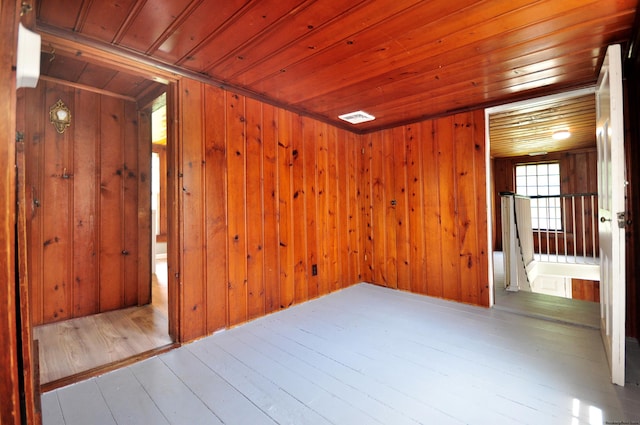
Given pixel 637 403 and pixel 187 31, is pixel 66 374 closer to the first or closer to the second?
pixel 187 31

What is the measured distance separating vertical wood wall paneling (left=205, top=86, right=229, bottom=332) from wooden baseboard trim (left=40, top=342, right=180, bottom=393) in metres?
0.37

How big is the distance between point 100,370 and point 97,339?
58cm

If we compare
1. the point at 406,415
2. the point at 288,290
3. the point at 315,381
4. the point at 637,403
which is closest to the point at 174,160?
the point at 288,290

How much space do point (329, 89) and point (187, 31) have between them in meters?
1.24

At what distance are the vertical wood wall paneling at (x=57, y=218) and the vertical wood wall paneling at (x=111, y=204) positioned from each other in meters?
0.25

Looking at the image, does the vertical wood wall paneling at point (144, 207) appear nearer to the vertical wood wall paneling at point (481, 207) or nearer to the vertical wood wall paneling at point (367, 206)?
the vertical wood wall paneling at point (367, 206)

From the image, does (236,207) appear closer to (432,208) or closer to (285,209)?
(285,209)

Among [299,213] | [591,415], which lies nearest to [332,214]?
[299,213]

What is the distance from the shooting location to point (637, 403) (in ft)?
5.07

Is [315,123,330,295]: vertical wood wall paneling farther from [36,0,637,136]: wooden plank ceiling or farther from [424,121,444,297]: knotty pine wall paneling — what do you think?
[424,121,444,297]: knotty pine wall paneling

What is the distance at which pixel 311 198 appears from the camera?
3369mm

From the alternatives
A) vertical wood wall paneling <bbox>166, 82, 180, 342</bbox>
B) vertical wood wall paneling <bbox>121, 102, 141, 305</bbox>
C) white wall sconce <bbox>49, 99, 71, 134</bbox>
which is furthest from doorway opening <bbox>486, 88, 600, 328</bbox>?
white wall sconce <bbox>49, 99, 71, 134</bbox>

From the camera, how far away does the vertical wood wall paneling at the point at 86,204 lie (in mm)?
2801

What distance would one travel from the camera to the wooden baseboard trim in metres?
1.73
